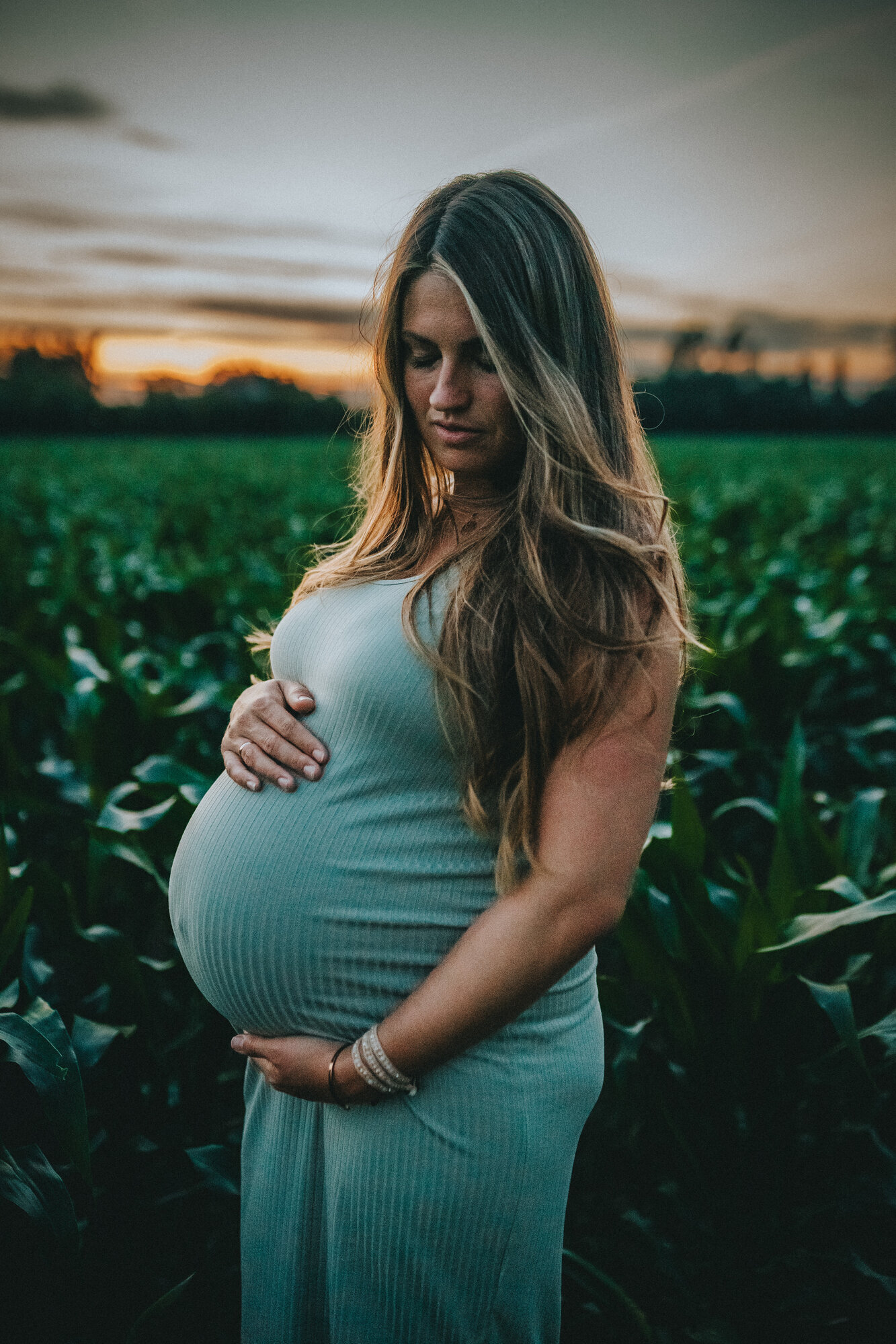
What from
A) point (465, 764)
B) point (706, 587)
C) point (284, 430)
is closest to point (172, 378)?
point (284, 430)

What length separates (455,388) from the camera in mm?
1126

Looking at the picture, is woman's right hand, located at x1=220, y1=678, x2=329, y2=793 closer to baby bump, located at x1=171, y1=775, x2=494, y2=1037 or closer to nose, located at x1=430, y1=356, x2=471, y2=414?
baby bump, located at x1=171, y1=775, x2=494, y2=1037

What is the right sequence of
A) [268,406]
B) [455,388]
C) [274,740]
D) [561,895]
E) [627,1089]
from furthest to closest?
[268,406] → [627,1089] → [274,740] → [455,388] → [561,895]

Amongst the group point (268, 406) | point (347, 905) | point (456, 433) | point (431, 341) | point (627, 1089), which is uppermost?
point (268, 406)

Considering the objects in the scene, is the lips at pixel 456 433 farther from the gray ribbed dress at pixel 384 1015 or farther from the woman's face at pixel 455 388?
the gray ribbed dress at pixel 384 1015

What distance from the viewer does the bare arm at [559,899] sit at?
3.27ft

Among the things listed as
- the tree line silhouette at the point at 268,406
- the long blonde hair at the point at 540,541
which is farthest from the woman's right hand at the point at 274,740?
the tree line silhouette at the point at 268,406

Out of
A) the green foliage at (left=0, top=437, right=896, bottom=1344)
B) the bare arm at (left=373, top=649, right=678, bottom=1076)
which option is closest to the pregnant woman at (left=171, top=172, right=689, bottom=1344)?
the bare arm at (left=373, top=649, right=678, bottom=1076)

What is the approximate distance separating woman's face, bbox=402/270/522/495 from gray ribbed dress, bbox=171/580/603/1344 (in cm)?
22

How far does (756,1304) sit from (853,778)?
2211 mm

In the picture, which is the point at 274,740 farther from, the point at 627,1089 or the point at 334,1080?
the point at 627,1089

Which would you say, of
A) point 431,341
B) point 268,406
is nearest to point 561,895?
point 431,341

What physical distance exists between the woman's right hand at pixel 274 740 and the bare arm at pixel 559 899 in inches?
12.7

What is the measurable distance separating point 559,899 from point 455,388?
2.17ft
